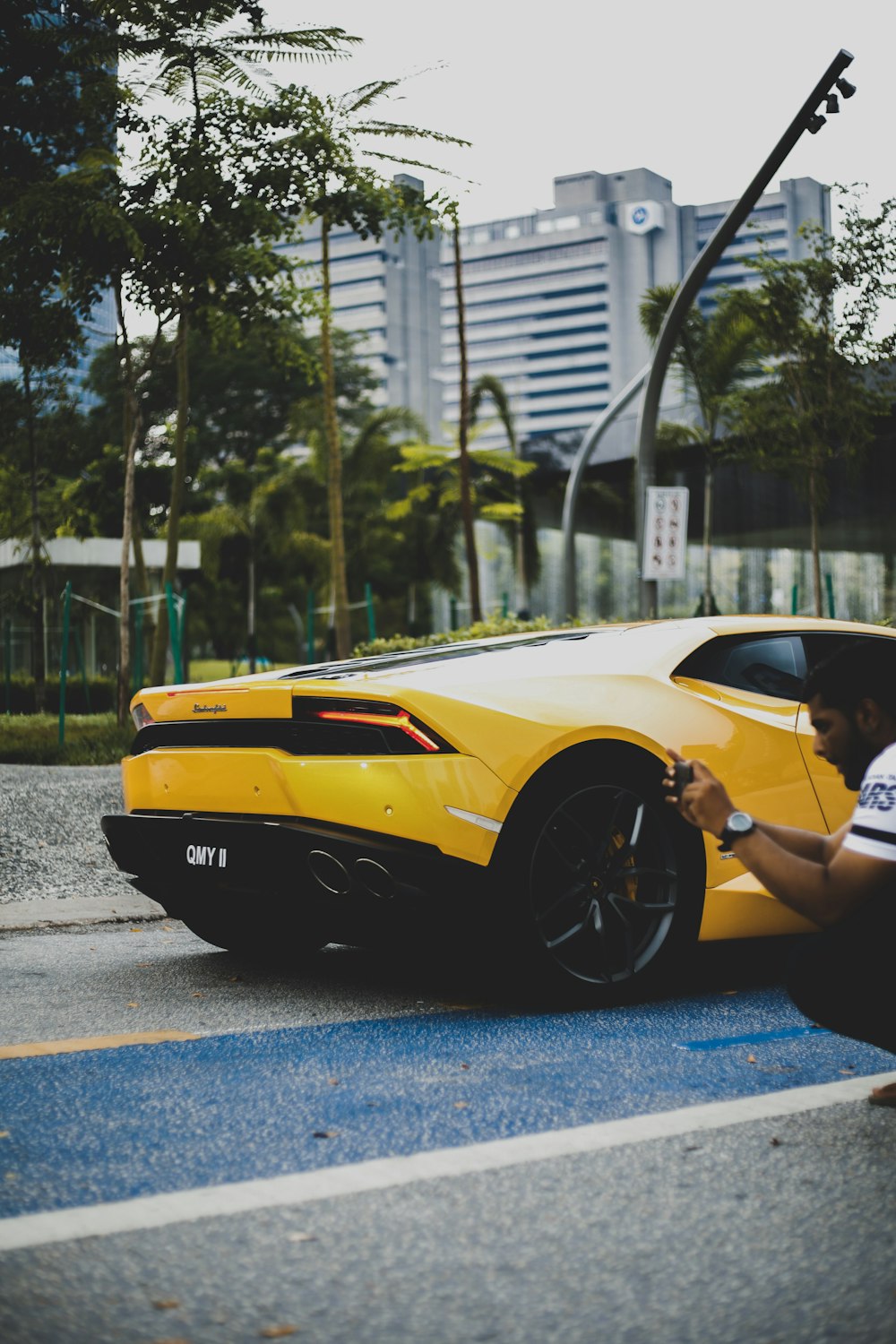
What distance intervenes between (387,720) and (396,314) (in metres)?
160

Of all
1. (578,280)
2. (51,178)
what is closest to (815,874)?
(51,178)

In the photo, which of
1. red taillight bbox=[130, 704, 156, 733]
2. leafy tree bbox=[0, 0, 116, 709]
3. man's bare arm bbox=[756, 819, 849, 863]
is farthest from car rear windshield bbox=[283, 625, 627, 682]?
leafy tree bbox=[0, 0, 116, 709]

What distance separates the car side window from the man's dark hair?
1851 mm

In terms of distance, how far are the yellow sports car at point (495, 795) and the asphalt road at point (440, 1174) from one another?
13.2 inches

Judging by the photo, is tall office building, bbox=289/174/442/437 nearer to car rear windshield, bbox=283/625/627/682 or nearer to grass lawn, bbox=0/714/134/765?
grass lawn, bbox=0/714/134/765

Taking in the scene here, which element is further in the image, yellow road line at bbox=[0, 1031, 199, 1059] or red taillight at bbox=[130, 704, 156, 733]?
red taillight at bbox=[130, 704, 156, 733]

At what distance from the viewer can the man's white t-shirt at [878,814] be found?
328cm

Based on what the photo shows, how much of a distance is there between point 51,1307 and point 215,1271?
0.98ft

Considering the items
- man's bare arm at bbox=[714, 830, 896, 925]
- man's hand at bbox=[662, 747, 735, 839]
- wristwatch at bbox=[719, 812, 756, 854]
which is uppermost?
man's hand at bbox=[662, 747, 735, 839]

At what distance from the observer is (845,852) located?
332 centimetres

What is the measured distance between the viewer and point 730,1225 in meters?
3.02

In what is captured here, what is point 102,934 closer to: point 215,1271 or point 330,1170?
point 330,1170

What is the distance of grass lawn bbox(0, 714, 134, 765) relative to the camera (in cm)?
1491

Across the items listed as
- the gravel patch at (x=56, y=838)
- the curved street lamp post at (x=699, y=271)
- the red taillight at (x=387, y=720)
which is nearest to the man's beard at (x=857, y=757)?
the red taillight at (x=387, y=720)
